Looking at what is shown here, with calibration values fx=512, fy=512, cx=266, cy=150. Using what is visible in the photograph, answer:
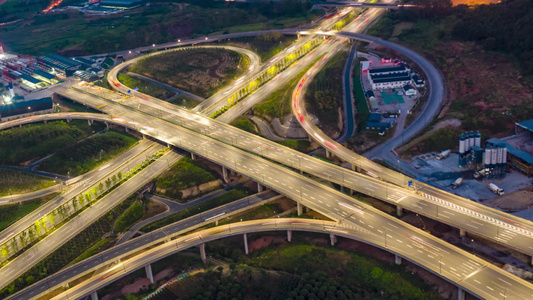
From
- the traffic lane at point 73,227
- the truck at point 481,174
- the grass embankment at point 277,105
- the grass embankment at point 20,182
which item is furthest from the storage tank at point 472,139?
the grass embankment at point 20,182

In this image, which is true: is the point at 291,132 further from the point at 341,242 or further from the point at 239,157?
the point at 341,242

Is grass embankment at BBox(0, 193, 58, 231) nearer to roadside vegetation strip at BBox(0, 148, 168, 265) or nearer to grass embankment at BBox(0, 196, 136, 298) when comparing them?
roadside vegetation strip at BBox(0, 148, 168, 265)

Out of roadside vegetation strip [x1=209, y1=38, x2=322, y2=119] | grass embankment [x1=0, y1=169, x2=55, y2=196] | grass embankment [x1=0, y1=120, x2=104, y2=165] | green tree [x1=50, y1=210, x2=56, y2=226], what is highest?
roadside vegetation strip [x1=209, y1=38, x2=322, y2=119]

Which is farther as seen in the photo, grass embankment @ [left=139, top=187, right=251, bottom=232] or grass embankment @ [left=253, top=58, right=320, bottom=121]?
grass embankment @ [left=253, top=58, right=320, bottom=121]

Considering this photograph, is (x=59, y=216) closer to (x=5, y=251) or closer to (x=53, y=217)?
(x=53, y=217)

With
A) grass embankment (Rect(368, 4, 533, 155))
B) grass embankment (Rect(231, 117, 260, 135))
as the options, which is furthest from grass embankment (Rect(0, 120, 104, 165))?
grass embankment (Rect(368, 4, 533, 155))

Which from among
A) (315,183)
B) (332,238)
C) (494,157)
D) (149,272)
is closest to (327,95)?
(315,183)

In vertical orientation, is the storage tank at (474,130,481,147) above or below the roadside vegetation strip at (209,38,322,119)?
below
